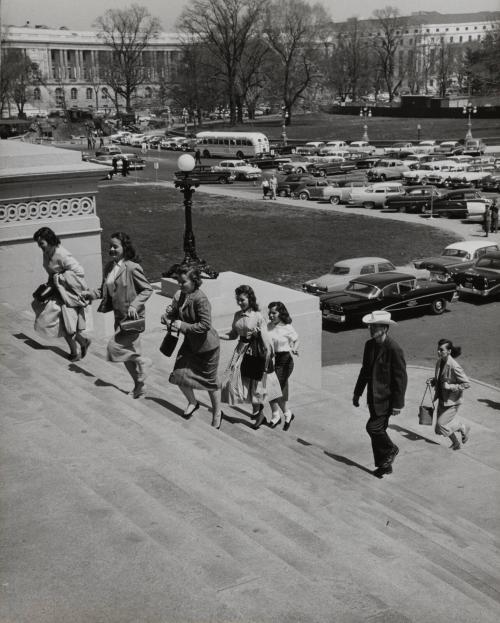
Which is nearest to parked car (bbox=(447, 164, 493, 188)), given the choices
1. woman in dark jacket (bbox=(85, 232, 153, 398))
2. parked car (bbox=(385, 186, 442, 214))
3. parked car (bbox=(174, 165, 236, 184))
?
parked car (bbox=(385, 186, 442, 214))

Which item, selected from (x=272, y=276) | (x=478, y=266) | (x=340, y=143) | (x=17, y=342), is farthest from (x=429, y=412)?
(x=340, y=143)

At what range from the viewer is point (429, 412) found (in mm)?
9906

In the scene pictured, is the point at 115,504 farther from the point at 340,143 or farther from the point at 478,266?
the point at 340,143


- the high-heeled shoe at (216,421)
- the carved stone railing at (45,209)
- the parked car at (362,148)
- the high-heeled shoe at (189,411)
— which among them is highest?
the carved stone railing at (45,209)

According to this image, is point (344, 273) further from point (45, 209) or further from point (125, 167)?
point (125, 167)

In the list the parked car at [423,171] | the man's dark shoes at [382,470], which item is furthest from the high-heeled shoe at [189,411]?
the parked car at [423,171]

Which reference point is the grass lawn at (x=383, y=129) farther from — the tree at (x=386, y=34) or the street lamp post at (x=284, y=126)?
the tree at (x=386, y=34)

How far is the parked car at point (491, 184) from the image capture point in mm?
45312

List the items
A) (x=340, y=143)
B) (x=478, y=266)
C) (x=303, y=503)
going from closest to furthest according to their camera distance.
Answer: (x=303, y=503) < (x=478, y=266) < (x=340, y=143)

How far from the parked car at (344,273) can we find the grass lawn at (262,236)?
2.11 m

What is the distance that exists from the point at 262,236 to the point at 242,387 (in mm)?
23012

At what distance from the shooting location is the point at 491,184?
4541 cm

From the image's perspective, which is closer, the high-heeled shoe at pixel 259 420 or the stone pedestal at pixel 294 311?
the high-heeled shoe at pixel 259 420

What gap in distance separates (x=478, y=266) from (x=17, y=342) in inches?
598
